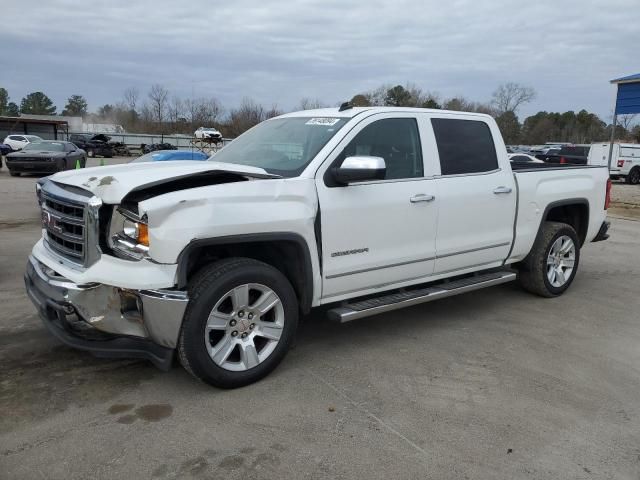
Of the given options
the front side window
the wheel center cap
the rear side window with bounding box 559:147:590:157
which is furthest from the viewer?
the rear side window with bounding box 559:147:590:157

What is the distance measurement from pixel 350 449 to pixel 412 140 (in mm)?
2685

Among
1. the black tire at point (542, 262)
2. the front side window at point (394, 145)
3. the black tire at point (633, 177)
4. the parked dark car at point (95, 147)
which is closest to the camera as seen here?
the front side window at point (394, 145)

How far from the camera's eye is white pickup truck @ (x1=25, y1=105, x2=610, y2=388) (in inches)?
131

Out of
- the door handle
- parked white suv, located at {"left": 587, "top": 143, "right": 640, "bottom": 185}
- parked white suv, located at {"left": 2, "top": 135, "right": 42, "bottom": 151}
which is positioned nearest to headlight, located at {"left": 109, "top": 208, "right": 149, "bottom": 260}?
the door handle

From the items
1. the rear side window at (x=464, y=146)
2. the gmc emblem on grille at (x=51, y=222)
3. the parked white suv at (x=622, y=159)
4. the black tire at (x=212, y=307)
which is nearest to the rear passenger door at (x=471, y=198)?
the rear side window at (x=464, y=146)

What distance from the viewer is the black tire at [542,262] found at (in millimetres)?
5918

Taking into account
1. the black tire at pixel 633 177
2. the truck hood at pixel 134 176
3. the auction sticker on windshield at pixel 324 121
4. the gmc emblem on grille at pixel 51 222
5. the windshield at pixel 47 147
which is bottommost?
the black tire at pixel 633 177

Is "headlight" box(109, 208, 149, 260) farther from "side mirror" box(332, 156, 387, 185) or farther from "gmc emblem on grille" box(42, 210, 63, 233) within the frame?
"side mirror" box(332, 156, 387, 185)

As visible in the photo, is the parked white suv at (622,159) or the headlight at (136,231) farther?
the parked white suv at (622,159)

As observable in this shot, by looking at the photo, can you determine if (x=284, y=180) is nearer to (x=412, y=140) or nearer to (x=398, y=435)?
(x=412, y=140)

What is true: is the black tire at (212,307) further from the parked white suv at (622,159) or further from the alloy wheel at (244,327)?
the parked white suv at (622,159)

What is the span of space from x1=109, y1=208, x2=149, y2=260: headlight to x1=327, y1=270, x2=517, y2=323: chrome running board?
1482 mm

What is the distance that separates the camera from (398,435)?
3.22 m

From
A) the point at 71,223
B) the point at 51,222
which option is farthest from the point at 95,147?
the point at 71,223
